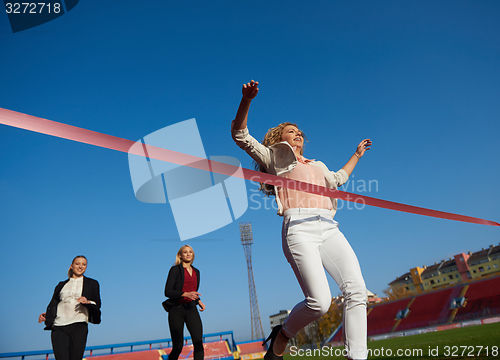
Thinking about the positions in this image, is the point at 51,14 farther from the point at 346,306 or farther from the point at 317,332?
the point at 317,332

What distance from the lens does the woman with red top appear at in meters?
5.23

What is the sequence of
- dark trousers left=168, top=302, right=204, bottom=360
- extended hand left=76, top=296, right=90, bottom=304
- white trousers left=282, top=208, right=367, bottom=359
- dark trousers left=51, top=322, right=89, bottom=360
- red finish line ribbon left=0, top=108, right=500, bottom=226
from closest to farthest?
1. red finish line ribbon left=0, top=108, right=500, bottom=226
2. white trousers left=282, top=208, right=367, bottom=359
3. dark trousers left=51, top=322, right=89, bottom=360
4. extended hand left=76, top=296, right=90, bottom=304
5. dark trousers left=168, top=302, right=204, bottom=360

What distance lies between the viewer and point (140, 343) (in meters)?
12.3

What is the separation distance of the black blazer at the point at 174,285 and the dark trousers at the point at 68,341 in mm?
1272

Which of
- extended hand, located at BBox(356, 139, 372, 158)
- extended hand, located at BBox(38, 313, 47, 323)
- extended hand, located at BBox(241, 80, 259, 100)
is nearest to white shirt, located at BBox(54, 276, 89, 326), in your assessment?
extended hand, located at BBox(38, 313, 47, 323)

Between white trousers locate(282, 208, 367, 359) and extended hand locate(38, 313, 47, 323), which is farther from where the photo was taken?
extended hand locate(38, 313, 47, 323)

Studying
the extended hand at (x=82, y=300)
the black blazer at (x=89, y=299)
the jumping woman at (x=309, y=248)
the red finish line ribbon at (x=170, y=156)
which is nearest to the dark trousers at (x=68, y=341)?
the black blazer at (x=89, y=299)

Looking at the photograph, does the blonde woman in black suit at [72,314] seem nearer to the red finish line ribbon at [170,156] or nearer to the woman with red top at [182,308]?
the woman with red top at [182,308]

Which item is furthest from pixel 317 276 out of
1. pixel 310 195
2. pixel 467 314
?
pixel 467 314

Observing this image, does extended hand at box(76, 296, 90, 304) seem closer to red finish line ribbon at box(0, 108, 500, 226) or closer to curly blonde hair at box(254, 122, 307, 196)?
curly blonde hair at box(254, 122, 307, 196)

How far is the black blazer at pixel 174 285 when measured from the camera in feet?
17.5

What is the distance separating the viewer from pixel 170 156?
2.37 meters

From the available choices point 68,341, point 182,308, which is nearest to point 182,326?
point 182,308

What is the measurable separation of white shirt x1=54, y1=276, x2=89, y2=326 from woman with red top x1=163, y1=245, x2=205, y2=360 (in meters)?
1.24
